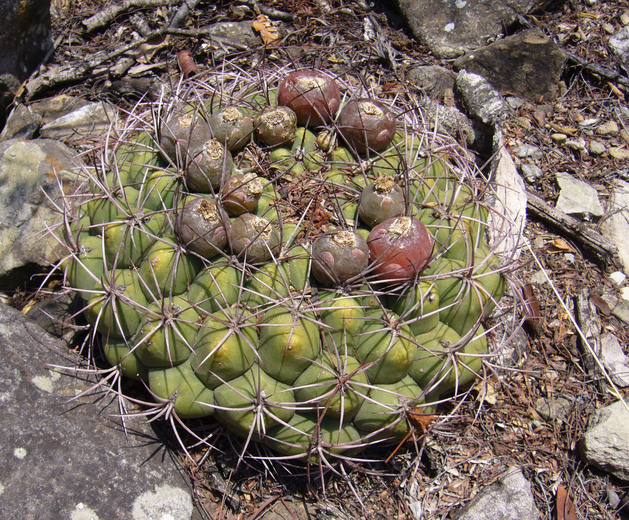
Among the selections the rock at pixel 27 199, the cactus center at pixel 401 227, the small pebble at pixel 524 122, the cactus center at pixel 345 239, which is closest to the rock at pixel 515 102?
the small pebble at pixel 524 122

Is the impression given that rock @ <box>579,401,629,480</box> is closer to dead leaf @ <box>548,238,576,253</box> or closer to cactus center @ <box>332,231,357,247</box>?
dead leaf @ <box>548,238,576,253</box>

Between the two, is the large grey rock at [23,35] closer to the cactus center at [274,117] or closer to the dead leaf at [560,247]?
the cactus center at [274,117]

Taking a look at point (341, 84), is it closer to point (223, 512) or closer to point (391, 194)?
point (391, 194)

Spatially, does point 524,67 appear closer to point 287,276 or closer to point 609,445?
point 609,445

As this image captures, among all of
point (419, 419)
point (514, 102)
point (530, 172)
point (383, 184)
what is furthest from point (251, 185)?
point (514, 102)

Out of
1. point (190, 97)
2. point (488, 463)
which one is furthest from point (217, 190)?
point (488, 463)

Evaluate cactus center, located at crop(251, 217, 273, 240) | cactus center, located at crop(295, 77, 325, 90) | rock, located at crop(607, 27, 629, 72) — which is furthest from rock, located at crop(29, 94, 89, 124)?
rock, located at crop(607, 27, 629, 72)
